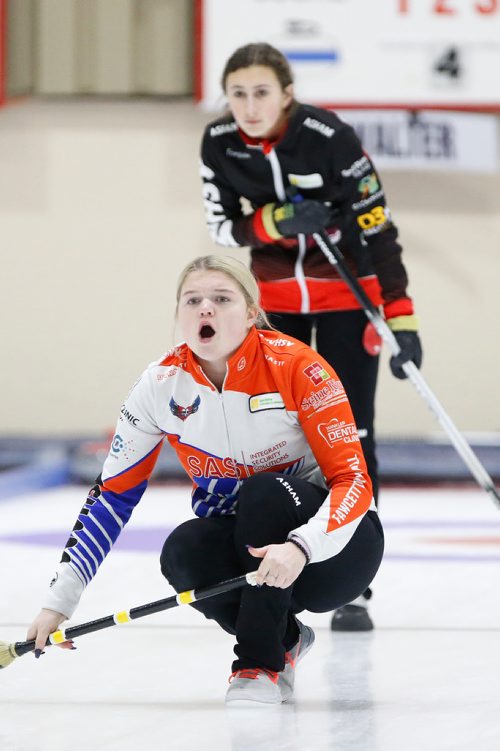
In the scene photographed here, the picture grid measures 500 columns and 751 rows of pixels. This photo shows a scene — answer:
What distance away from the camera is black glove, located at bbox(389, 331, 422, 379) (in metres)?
2.50

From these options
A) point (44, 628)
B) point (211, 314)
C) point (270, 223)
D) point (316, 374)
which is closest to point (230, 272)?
point (211, 314)

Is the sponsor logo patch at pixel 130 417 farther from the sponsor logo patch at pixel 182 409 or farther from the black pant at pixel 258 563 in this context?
the black pant at pixel 258 563

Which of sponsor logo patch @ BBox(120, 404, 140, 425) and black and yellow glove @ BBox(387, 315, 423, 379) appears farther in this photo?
black and yellow glove @ BBox(387, 315, 423, 379)

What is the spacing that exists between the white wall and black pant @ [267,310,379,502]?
331 cm

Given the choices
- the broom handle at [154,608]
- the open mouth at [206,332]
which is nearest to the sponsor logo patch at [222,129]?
the open mouth at [206,332]

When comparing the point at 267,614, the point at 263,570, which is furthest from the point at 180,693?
the point at 263,570

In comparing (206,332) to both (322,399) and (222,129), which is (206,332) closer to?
(322,399)

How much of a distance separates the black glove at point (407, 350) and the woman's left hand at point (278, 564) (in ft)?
3.36

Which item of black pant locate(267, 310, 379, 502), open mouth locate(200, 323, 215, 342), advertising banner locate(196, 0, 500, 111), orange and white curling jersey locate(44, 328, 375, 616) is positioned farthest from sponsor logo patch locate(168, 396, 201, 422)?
advertising banner locate(196, 0, 500, 111)

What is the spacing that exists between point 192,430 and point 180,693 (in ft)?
1.32

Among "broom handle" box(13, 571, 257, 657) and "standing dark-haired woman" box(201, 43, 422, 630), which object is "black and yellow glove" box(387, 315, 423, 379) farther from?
"broom handle" box(13, 571, 257, 657)

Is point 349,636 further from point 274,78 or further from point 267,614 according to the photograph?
point 274,78

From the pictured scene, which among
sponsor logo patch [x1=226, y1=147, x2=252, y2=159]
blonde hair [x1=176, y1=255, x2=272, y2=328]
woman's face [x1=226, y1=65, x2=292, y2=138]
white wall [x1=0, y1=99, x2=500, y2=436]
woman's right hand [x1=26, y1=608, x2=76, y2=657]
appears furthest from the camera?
white wall [x1=0, y1=99, x2=500, y2=436]

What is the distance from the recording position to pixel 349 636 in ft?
7.19
